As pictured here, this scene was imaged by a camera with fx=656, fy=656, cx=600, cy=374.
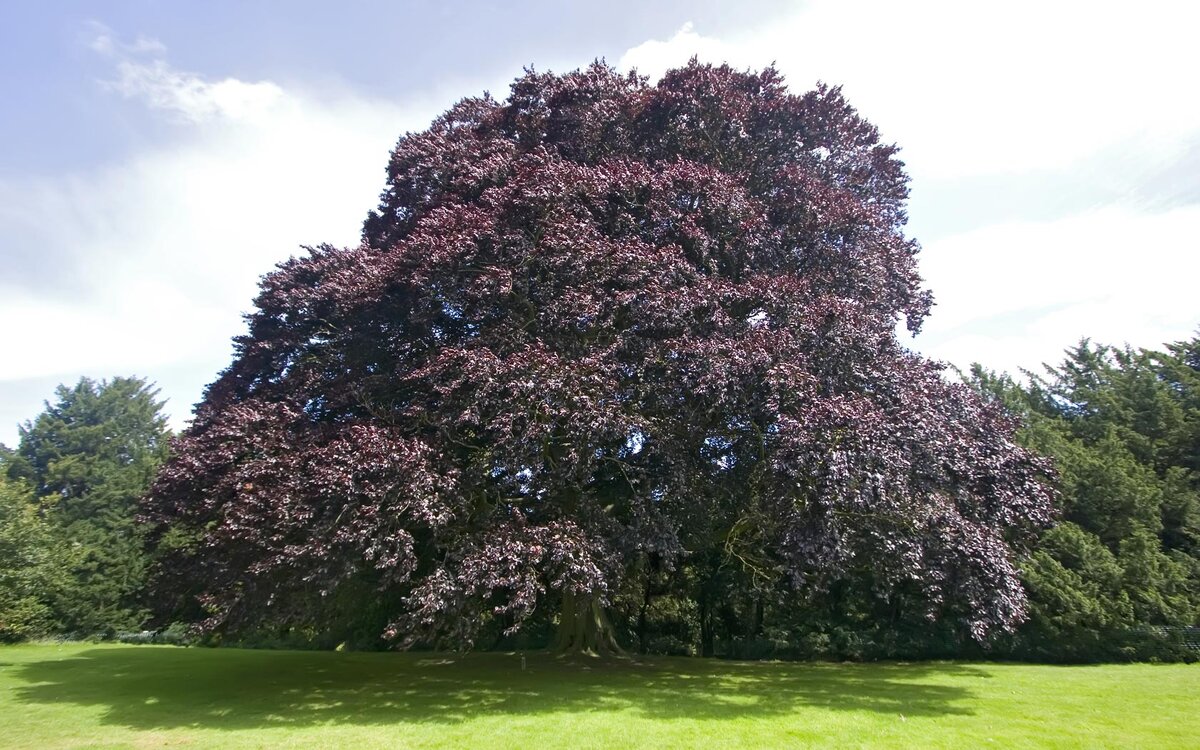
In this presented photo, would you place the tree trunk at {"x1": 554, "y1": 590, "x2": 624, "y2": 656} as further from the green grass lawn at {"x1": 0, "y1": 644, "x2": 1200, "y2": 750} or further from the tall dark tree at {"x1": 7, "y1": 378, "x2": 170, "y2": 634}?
the tall dark tree at {"x1": 7, "y1": 378, "x2": 170, "y2": 634}

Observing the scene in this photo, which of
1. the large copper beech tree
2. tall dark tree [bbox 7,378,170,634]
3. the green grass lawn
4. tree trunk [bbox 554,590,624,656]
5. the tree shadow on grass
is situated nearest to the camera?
the green grass lawn

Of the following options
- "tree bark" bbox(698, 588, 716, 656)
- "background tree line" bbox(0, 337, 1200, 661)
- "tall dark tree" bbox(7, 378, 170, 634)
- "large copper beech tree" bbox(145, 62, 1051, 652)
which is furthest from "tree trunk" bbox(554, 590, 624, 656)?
"tall dark tree" bbox(7, 378, 170, 634)

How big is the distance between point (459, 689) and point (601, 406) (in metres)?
7.70

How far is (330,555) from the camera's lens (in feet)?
35.3

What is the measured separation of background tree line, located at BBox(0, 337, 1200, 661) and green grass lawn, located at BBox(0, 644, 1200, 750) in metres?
1.71

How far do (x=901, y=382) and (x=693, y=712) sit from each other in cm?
712

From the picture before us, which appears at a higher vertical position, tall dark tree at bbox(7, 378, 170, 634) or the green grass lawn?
tall dark tree at bbox(7, 378, 170, 634)

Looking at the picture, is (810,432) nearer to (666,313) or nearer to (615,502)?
(666,313)

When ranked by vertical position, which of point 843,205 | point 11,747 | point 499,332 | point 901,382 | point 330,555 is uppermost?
point 843,205

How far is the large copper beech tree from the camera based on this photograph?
11172mm

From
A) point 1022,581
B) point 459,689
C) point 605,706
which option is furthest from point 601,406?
point 1022,581

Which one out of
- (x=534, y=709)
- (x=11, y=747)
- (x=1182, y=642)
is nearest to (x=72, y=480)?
(x=11, y=747)

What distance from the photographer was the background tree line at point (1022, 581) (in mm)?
18047

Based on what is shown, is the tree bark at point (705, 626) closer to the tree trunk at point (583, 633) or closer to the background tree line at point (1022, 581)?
the background tree line at point (1022, 581)
